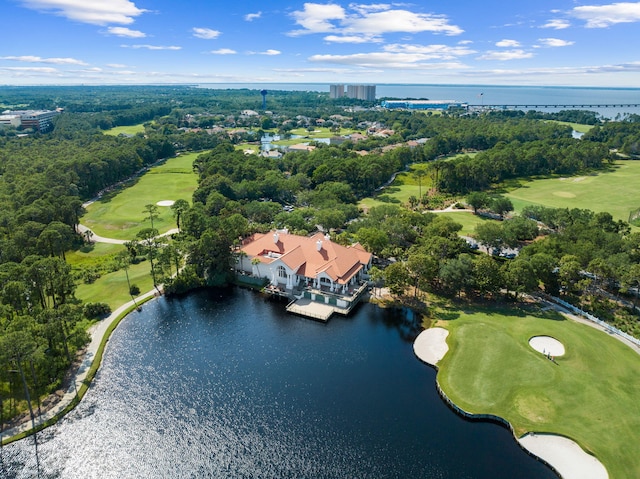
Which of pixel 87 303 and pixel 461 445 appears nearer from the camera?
pixel 461 445

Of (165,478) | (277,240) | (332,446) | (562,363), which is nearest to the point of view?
(165,478)

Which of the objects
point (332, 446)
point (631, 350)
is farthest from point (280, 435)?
point (631, 350)

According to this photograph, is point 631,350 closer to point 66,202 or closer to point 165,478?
point 165,478

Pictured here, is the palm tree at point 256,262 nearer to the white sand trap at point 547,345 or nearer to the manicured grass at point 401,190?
the white sand trap at point 547,345

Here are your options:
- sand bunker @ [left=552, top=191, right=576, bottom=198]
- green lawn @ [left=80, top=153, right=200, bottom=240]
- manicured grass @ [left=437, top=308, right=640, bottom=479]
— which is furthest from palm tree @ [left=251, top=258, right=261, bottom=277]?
sand bunker @ [left=552, top=191, right=576, bottom=198]

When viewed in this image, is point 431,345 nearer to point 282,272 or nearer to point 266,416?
point 266,416

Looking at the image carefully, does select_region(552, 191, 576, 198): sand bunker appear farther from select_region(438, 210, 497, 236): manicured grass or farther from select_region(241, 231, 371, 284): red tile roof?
select_region(241, 231, 371, 284): red tile roof
